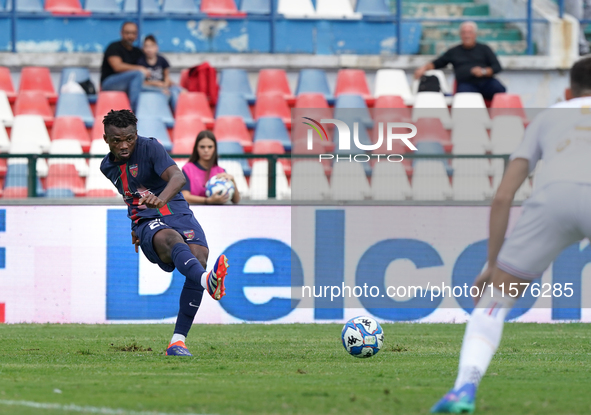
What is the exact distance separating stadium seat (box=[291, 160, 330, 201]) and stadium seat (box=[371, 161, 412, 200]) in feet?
2.04

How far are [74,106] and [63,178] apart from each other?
338cm

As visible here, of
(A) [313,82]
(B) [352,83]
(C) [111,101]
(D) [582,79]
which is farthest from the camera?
(A) [313,82]

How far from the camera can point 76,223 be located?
11102mm

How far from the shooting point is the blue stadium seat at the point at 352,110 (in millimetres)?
13891

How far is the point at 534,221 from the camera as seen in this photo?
4238 mm

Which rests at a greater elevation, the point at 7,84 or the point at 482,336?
the point at 7,84

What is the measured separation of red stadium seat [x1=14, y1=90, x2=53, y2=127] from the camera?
14484 mm

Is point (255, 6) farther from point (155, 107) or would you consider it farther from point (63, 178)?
point (63, 178)

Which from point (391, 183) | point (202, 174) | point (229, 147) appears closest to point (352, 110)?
point (229, 147)

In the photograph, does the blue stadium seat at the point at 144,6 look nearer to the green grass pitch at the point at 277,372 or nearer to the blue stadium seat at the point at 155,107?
the blue stadium seat at the point at 155,107

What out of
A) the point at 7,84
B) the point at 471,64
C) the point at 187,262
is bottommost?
the point at 187,262

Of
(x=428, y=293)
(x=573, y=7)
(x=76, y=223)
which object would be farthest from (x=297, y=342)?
(x=573, y=7)

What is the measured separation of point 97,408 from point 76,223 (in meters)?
6.92

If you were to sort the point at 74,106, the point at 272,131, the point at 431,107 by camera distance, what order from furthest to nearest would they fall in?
the point at 74,106, the point at 431,107, the point at 272,131
